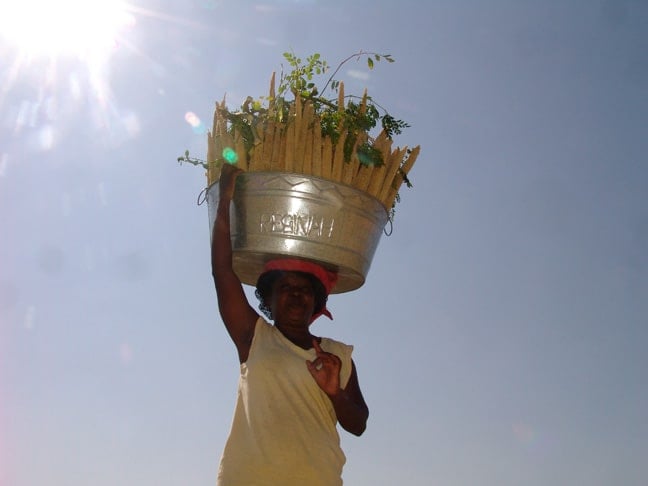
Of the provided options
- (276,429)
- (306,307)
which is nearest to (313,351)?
(306,307)

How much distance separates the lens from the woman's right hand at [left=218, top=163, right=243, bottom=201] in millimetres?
3609

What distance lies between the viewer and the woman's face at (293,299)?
3684 mm

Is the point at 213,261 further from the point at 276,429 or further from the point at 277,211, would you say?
the point at 276,429

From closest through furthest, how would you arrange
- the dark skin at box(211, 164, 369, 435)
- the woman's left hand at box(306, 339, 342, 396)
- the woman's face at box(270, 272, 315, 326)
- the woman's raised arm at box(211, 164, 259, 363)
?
the woman's left hand at box(306, 339, 342, 396)
the dark skin at box(211, 164, 369, 435)
the woman's raised arm at box(211, 164, 259, 363)
the woman's face at box(270, 272, 315, 326)

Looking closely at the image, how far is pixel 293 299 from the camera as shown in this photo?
3684mm

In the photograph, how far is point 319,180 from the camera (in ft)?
11.8

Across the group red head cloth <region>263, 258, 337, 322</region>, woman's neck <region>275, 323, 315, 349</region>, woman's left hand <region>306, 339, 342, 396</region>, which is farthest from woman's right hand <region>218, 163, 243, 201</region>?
woman's left hand <region>306, 339, 342, 396</region>

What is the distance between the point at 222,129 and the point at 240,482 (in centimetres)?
186

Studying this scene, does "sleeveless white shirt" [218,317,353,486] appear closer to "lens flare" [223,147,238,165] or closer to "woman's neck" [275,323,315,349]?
"woman's neck" [275,323,315,349]

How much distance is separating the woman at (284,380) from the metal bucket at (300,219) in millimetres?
90

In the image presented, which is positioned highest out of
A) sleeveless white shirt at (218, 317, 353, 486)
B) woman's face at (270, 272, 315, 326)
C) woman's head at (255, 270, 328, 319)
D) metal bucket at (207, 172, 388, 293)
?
metal bucket at (207, 172, 388, 293)

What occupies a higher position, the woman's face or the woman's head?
the woman's head

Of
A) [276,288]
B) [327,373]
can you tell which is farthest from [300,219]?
[327,373]

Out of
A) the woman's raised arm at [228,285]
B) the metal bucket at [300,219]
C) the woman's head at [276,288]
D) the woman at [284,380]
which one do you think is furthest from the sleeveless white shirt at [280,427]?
the metal bucket at [300,219]
